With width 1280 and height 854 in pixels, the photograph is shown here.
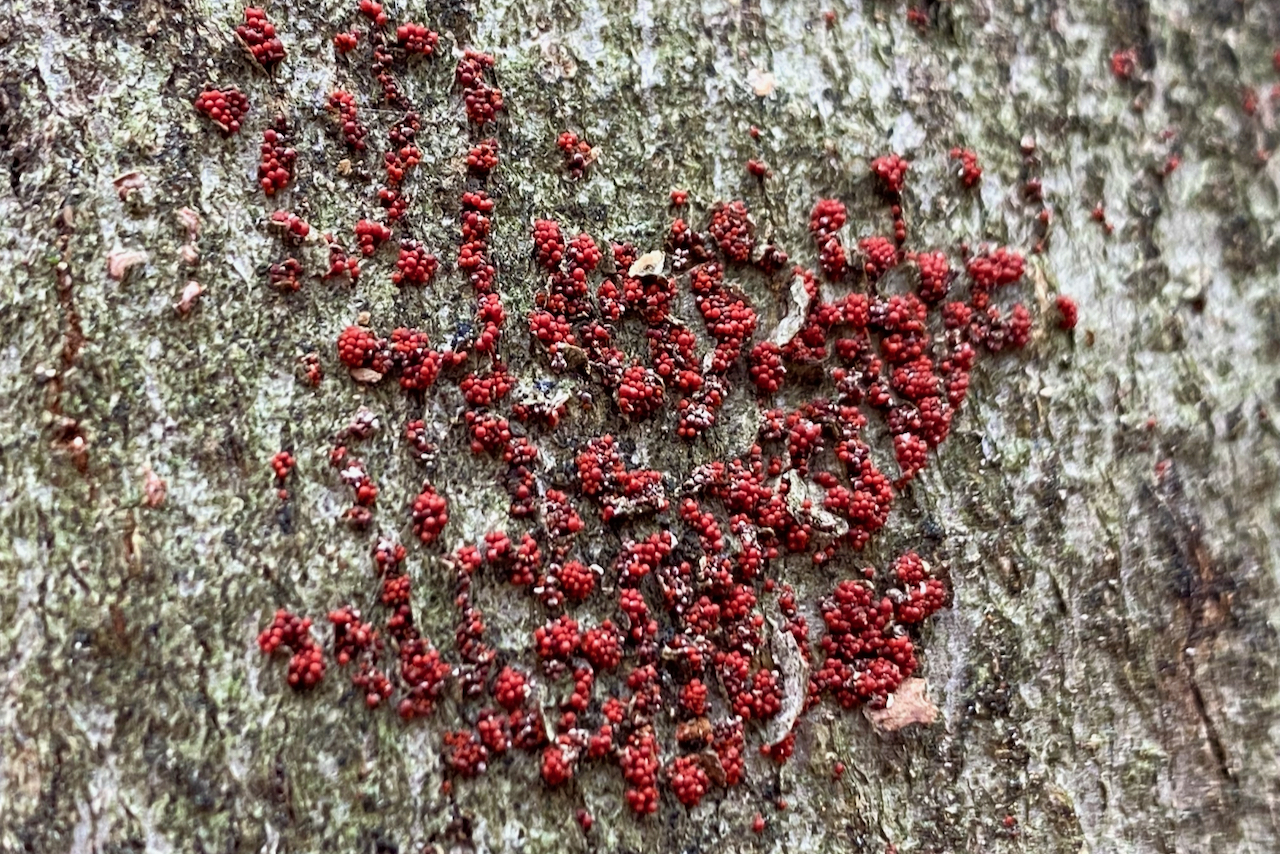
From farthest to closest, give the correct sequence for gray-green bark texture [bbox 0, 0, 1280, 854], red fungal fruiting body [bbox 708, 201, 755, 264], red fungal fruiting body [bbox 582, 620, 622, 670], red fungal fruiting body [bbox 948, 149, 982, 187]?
1. red fungal fruiting body [bbox 948, 149, 982, 187]
2. red fungal fruiting body [bbox 708, 201, 755, 264]
3. red fungal fruiting body [bbox 582, 620, 622, 670]
4. gray-green bark texture [bbox 0, 0, 1280, 854]

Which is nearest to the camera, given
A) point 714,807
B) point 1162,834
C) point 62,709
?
point 62,709

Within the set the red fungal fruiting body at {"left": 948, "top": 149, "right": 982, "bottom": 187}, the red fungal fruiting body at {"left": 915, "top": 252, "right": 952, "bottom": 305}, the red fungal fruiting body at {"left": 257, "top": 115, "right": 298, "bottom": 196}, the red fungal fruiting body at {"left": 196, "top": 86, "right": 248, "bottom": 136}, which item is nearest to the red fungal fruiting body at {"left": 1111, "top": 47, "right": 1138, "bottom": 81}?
the red fungal fruiting body at {"left": 948, "top": 149, "right": 982, "bottom": 187}

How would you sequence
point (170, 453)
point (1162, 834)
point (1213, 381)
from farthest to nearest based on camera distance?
point (1213, 381)
point (1162, 834)
point (170, 453)

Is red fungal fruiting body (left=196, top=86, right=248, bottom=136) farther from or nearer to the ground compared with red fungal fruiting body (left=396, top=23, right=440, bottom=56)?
nearer to the ground

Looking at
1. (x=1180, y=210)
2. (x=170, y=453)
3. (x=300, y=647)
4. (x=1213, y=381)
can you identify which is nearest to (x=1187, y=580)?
(x=1213, y=381)

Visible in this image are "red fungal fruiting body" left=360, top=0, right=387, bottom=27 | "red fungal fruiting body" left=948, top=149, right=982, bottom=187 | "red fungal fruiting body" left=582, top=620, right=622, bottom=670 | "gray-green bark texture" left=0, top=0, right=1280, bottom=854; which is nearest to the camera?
"gray-green bark texture" left=0, top=0, right=1280, bottom=854

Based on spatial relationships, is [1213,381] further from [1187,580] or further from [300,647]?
[300,647]

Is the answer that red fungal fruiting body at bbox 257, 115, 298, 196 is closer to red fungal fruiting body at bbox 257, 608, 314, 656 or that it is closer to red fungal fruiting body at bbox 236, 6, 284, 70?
red fungal fruiting body at bbox 236, 6, 284, 70

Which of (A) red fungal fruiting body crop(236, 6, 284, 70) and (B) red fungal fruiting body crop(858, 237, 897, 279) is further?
(B) red fungal fruiting body crop(858, 237, 897, 279)
